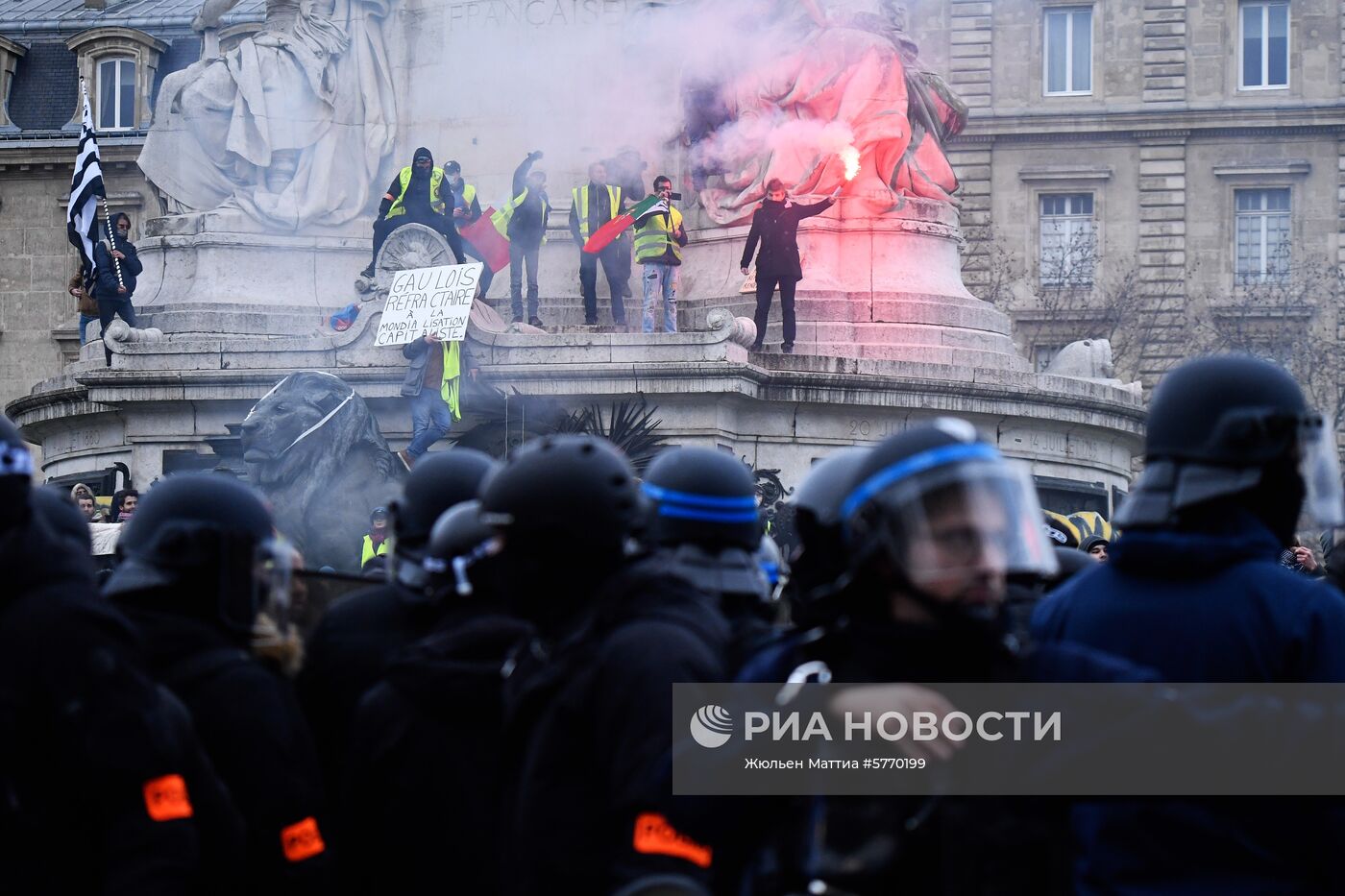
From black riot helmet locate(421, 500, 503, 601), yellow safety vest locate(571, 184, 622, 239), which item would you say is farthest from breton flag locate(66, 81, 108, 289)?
black riot helmet locate(421, 500, 503, 601)

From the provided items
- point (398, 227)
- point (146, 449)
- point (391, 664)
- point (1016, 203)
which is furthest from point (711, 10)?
point (1016, 203)

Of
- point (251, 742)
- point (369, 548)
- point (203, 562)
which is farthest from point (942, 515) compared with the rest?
point (369, 548)

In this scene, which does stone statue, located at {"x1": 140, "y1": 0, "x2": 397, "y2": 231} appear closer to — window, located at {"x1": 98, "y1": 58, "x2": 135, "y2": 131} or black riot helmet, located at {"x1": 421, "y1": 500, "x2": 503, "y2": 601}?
black riot helmet, located at {"x1": 421, "y1": 500, "x2": 503, "y2": 601}

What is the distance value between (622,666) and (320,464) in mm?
11914

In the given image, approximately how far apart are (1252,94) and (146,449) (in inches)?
1085

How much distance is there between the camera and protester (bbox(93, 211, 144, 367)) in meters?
20.6

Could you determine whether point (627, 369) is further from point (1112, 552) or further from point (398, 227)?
point (1112, 552)

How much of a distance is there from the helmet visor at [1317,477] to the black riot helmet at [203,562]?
2.04 m

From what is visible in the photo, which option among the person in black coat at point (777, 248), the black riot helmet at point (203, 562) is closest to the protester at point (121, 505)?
the person in black coat at point (777, 248)

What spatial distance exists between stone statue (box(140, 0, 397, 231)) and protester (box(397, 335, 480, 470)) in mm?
4343

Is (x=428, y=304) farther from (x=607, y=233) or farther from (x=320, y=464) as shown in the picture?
(x=320, y=464)

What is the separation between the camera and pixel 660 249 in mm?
19578

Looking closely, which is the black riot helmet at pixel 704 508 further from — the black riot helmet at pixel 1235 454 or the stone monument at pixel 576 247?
the stone monument at pixel 576 247

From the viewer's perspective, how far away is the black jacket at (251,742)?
4453 mm
